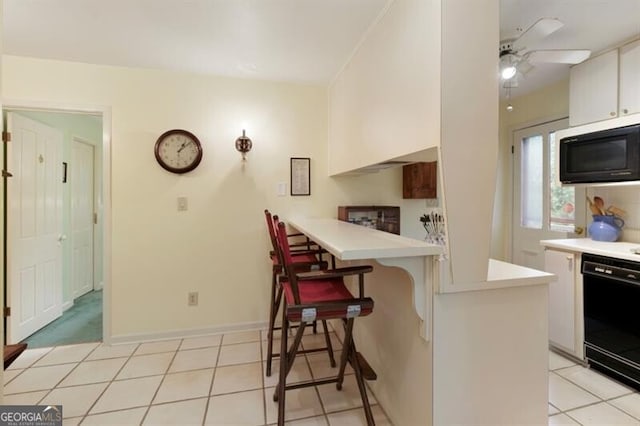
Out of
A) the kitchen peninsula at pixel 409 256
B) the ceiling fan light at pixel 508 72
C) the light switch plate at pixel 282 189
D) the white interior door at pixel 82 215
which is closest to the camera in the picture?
the kitchen peninsula at pixel 409 256

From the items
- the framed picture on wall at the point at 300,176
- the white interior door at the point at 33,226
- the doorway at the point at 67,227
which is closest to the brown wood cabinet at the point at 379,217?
the framed picture on wall at the point at 300,176

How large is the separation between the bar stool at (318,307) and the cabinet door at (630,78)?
7.56ft

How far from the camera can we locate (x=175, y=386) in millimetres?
2107

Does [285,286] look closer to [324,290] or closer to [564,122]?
[324,290]

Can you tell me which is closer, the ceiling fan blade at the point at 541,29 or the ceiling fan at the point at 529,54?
the ceiling fan blade at the point at 541,29

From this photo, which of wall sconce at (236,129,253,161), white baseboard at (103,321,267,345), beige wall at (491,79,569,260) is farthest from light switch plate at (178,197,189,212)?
beige wall at (491,79,569,260)

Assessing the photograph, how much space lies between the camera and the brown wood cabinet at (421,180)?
3.07 meters

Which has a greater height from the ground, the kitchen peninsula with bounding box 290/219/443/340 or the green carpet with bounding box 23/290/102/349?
the kitchen peninsula with bounding box 290/219/443/340

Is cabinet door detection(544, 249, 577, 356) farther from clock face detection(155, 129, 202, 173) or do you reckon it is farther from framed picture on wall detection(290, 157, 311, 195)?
clock face detection(155, 129, 202, 173)

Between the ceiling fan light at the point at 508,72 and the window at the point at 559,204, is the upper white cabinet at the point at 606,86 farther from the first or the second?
the ceiling fan light at the point at 508,72

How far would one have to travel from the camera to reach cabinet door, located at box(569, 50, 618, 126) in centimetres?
235

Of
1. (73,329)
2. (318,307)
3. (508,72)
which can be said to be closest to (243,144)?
(318,307)

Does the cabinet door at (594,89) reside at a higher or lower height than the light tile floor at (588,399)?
higher

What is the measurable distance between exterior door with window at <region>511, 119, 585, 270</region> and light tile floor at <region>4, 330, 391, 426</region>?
244 cm
